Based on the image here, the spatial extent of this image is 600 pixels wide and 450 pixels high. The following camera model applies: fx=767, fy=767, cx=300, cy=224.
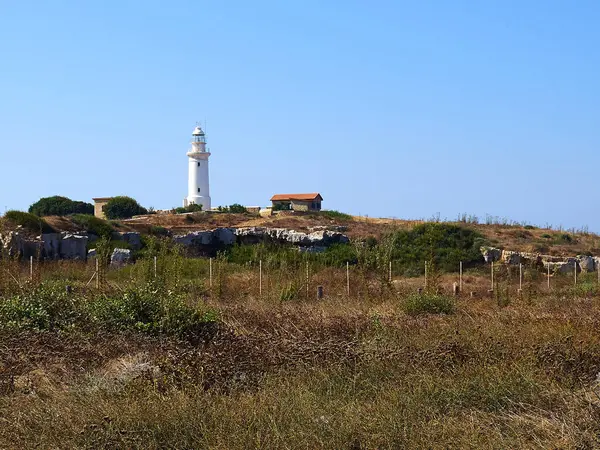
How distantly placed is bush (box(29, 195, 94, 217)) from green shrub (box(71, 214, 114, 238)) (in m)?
14.0

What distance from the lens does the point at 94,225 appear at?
3409cm

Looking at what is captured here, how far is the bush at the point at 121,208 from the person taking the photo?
164 feet

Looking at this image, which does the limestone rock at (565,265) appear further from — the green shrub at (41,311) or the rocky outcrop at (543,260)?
the green shrub at (41,311)

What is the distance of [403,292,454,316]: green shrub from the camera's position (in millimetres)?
13117

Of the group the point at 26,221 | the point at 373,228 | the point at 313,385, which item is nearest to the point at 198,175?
the point at 373,228

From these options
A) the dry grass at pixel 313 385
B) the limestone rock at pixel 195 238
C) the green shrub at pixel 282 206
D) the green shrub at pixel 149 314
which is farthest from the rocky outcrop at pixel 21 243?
the green shrub at pixel 282 206

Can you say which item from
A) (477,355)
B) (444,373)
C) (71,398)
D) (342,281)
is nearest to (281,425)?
(71,398)

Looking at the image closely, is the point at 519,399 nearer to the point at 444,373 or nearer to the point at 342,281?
the point at 444,373

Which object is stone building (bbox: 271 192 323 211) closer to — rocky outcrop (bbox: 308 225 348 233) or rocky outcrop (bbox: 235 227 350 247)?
rocky outcrop (bbox: 308 225 348 233)

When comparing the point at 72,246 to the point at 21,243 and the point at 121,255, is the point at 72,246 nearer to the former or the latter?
the point at 21,243

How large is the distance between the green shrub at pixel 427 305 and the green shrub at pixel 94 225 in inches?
854

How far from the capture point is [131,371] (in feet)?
24.2

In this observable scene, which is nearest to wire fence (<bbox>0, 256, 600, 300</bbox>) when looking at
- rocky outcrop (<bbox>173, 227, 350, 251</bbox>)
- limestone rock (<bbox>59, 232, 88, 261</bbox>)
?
limestone rock (<bbox>59, 232, 88, 261</bbox>)

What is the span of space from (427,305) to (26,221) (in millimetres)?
22193
